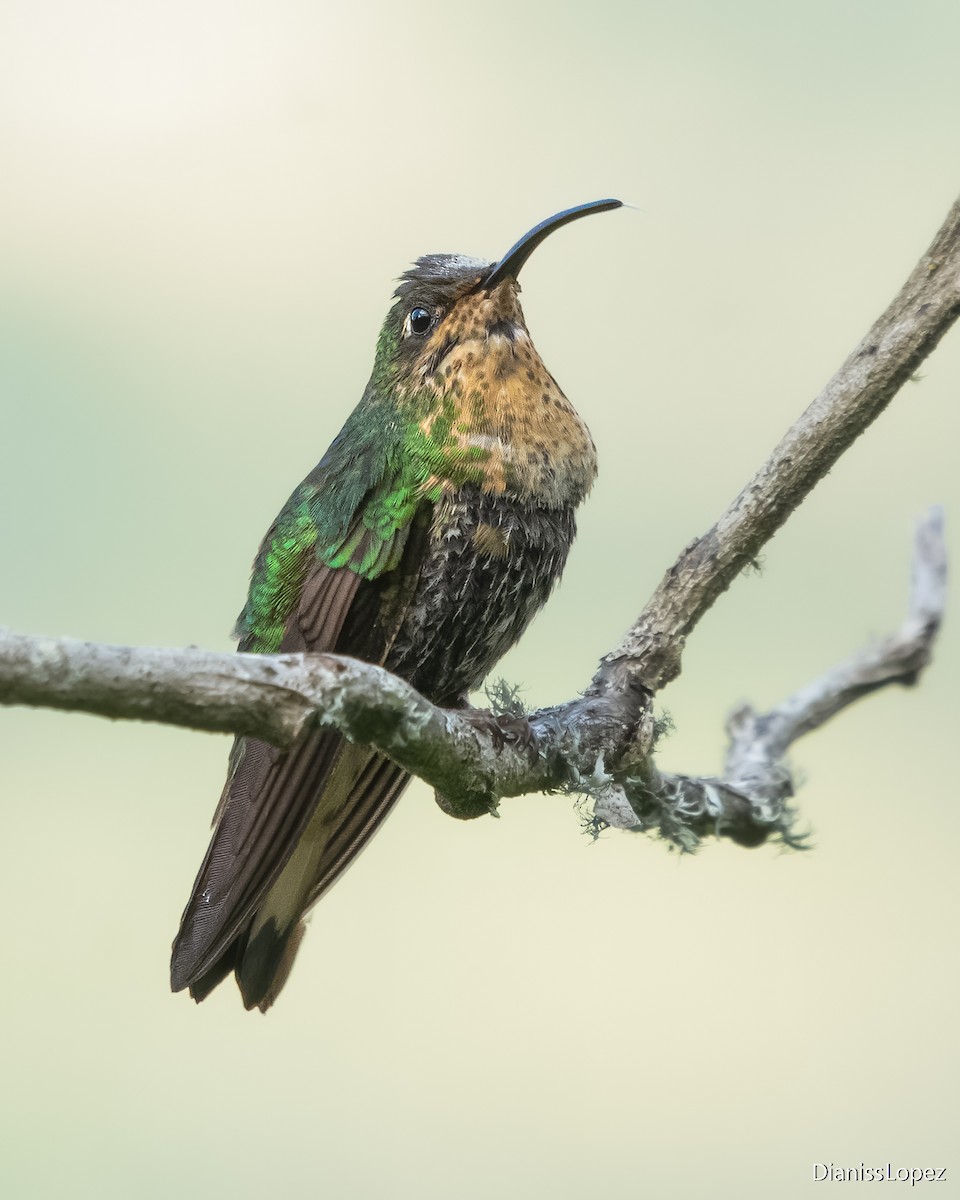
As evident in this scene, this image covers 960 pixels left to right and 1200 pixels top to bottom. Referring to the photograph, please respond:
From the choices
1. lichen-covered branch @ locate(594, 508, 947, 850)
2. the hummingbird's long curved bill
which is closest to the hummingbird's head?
the hummingbird's long curved bill

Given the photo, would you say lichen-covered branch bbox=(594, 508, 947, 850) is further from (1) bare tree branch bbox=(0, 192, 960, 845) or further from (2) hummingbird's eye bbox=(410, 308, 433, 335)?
(2) hummingbird's eye bbox=(410, 308, 433, 335)

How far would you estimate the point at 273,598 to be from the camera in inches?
129

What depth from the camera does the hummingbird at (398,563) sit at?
120 inches

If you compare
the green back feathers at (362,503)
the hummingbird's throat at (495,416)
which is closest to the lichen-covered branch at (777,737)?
the hummingbird's throat at (495,416)

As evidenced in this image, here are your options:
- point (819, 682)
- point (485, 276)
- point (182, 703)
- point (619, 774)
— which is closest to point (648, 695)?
point (619, 774)

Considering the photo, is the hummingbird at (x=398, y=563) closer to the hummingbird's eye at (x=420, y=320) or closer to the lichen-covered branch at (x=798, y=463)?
the hummingbird's eye at (x=420, y=320)

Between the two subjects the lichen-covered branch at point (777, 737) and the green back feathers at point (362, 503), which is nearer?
the green back feathers at point (362, 503)

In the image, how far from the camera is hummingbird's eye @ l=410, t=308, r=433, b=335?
3561 millimetres

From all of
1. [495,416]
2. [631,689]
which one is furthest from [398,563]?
[631,689]

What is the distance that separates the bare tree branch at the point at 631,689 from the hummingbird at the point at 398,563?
0.32 m

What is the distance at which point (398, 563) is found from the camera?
310cm

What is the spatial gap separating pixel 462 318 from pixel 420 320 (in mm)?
150

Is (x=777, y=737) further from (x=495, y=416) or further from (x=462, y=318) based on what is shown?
(x=462, y=318)

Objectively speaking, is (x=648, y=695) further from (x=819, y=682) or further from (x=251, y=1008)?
(x=251, y=1008)
